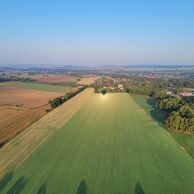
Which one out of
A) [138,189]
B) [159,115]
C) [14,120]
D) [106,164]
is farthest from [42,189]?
[159,115]

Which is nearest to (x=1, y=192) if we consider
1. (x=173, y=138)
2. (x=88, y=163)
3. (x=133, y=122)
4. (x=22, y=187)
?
(x=22, y=187)

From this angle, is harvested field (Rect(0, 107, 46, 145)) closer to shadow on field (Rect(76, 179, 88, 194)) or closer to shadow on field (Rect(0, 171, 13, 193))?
shadow on field (Rect(0, 171, 13, 193))

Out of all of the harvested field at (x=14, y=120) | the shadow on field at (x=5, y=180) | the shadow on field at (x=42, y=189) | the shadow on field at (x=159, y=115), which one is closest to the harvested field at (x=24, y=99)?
the harvested field at (x=14, y=120)

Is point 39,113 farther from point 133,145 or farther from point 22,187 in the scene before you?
point 22,187

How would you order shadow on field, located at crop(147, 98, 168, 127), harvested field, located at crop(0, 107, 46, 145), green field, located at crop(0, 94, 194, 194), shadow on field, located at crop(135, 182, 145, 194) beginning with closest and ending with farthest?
shadow on field, located at crop(135, 182, 145, 194)
green field, located at crop(0, 94, 194, 194)
harvested field, located at crop(0, 107, 46, 145)
shadow on field, located at crop(147, 98, 168, 127)

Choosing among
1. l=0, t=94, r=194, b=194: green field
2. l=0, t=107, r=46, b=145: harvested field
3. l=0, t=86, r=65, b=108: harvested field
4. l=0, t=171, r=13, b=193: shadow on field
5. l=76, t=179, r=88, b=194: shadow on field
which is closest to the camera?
l=76, t=179, r=88, b=194: shadow on field

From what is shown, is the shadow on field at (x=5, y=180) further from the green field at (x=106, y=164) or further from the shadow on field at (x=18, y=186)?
the shadow on field at (x=18, y=186)

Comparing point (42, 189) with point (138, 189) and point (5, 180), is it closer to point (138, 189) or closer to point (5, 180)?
point (5, 180)

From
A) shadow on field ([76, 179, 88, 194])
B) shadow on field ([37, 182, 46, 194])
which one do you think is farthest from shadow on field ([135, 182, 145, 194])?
shadow on field ([37, 182, 46, 194])
